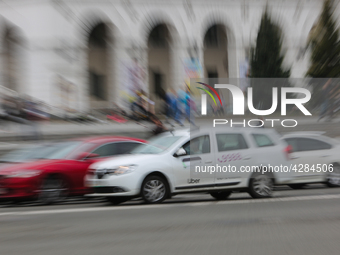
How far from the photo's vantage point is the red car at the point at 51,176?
11.8 metres

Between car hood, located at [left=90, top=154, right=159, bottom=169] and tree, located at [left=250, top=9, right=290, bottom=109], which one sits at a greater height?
tree, located at [left=250, top=9, right=290, bottom=109]

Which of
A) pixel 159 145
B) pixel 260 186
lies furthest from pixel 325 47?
pixel 159 145

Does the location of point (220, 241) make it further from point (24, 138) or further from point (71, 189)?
point (24, 138)

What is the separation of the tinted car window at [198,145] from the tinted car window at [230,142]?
0.27 m

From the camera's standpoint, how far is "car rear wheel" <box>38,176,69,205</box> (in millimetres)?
11922

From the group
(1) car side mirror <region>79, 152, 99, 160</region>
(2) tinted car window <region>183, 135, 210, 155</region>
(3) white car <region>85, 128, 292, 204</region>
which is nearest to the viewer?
(3) white car <region>85, 128, 292, 204</region>

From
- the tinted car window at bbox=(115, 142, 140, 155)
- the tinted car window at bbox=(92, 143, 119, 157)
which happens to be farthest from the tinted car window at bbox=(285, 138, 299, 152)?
the tinted car window at bbox=(92, 143, 119, 157)

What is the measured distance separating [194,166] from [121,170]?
1634 mm

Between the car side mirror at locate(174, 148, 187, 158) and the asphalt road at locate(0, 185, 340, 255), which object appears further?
the car side mirror at locate(174, 148, 187, 158)

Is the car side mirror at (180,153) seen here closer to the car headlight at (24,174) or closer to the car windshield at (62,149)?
the car windshield at (62,149)

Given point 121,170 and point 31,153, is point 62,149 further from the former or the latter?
point 121,170

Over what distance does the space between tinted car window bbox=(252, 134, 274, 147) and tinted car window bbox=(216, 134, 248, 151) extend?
327 mm

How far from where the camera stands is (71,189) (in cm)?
1224

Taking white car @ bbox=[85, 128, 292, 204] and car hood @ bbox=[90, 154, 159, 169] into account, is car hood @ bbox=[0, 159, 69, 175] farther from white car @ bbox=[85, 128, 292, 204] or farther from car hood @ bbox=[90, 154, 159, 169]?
car hood @ bbox=[90, 154, 159, 169]
